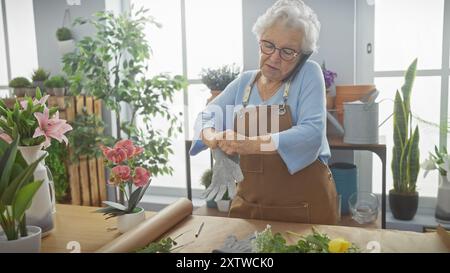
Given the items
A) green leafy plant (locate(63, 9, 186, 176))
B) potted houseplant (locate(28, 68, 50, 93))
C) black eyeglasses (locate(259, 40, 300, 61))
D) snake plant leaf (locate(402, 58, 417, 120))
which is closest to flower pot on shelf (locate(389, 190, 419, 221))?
snake plant leaf (locate(402, 58, 417, 120))

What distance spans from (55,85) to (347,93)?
165 cm

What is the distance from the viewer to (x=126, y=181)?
966 millimetres

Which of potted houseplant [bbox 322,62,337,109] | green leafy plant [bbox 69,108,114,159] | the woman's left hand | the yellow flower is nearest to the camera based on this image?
the yellow flower

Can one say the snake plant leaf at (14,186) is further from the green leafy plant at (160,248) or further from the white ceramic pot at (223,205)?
the white ceramic pot at (223,205)

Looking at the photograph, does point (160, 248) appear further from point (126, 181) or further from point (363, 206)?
point (363, 206)

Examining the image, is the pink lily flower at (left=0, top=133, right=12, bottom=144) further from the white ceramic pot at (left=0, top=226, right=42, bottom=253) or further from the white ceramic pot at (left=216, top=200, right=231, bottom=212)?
the white ceramic pot at (left=216, top=200, right=231, bottom=212)

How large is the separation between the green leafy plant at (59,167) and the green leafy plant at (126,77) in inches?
13.8

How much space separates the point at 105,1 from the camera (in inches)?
85.4

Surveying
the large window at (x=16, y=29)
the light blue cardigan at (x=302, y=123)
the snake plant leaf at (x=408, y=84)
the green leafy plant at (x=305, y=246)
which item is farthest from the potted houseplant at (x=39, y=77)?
the green leafy plant at (x=305, y=246)

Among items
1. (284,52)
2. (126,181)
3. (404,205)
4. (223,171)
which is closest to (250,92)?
(284,52)

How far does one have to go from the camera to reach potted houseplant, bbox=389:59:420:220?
182cm

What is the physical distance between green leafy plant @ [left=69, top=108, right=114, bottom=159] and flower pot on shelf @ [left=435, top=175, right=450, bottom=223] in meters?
1.69

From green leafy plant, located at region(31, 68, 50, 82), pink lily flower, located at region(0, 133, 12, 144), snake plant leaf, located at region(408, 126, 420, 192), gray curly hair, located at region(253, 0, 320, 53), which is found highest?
gray curly hair, located at region(253, 0, 320, 53)
